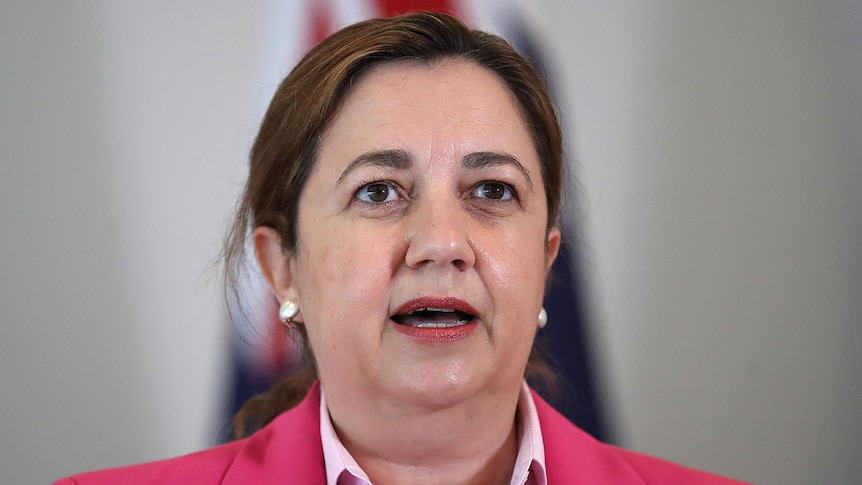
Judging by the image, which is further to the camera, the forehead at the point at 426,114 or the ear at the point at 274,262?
the ear at the point at 274,262

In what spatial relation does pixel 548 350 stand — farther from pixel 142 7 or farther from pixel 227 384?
pixel 142 7

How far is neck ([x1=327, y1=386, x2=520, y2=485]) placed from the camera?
4.00 feet

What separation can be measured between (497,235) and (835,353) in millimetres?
1179

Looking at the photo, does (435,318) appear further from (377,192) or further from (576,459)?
(576,459)

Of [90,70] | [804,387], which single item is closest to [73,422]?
[90,70]

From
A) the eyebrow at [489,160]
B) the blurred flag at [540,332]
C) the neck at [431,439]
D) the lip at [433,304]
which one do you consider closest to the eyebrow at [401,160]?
the eyebrow at [489,160]

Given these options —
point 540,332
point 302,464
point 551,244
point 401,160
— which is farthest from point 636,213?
point 302,464

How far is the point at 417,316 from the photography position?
47.4 inches

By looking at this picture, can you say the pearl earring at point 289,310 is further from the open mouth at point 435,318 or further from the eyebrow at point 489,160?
the eyebrow at point 489,160

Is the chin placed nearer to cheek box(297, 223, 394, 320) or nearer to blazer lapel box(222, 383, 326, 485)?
cheek box(297, 223, 394, 320)

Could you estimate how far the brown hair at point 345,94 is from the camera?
1303mm

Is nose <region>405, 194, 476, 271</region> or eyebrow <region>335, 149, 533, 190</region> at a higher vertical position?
eyebrow <region>335, 149, 533, 190</region>

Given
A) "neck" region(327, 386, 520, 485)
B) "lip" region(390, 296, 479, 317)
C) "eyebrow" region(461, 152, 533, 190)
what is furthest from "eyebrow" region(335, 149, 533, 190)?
"neck" region(327, 386, 520, 485)

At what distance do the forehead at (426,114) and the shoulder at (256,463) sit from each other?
1.50 ft
